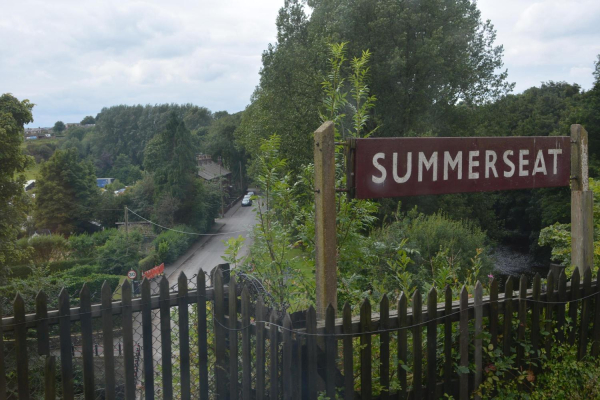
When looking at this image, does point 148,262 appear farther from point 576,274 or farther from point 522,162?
point 522,162

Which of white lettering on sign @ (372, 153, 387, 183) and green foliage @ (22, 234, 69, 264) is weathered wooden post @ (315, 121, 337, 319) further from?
green foliage @ (22, 234, 69, 264)

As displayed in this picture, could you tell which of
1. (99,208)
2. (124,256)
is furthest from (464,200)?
(99,208)

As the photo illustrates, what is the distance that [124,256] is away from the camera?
2862 centimetres

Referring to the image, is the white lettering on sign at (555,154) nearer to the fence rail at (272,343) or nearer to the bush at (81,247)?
Answer: the fence rail at (272,343)

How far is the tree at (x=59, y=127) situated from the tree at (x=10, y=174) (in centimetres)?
4829

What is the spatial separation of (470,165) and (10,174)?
18103 mm

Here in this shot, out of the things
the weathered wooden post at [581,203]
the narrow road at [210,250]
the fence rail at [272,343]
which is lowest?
the narrow road at [210,250]

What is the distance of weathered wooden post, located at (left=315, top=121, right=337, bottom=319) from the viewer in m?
2.88

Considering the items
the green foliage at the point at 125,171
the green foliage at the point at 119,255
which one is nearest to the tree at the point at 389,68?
the green foliage at the point at 119,255

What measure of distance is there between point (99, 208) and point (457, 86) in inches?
1019

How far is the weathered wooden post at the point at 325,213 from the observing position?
288cm

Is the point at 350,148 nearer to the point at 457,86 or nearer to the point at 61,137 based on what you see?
the point at 457,86

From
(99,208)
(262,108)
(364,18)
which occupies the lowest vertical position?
(99,208)

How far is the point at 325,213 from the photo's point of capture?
2.90 metres
